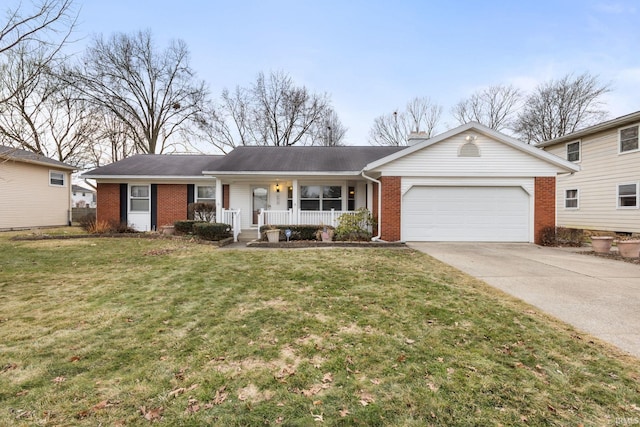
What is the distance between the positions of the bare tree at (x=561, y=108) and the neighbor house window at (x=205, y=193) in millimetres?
28898

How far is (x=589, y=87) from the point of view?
23688 millimetres

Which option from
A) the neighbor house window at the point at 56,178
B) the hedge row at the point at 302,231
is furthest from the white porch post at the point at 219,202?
the neighbor house window at the point at 56,178

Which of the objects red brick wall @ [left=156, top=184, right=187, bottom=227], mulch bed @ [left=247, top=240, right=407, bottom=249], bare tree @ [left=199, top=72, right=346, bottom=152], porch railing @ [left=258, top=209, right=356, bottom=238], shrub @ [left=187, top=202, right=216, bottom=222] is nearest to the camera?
mulch bed @ [left=247, top=240, right=407, bottom=249]

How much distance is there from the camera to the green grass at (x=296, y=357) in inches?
81.8

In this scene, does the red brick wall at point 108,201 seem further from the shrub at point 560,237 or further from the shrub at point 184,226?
the shrub at point 560,237

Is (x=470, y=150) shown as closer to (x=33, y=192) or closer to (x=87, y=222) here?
(x=87, y=222)

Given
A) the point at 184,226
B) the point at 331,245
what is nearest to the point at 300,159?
the point at 331,245

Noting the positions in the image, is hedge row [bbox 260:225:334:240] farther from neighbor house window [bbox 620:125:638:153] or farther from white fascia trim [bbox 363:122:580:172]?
neighbor house window [bbox 620:125:638:153]

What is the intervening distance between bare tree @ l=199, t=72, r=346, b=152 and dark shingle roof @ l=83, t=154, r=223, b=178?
10.8 meters

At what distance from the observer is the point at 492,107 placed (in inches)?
1109

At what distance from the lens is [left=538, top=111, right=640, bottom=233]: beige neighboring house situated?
12367 millimetres

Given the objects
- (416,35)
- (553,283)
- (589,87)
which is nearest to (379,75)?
(416,35)

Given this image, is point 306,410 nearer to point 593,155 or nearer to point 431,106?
point 593,155

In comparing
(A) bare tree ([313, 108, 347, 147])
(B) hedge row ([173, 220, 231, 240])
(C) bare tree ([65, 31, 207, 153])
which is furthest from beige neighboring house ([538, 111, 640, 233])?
(C) bare tree ([65, 31, 207, 153])
